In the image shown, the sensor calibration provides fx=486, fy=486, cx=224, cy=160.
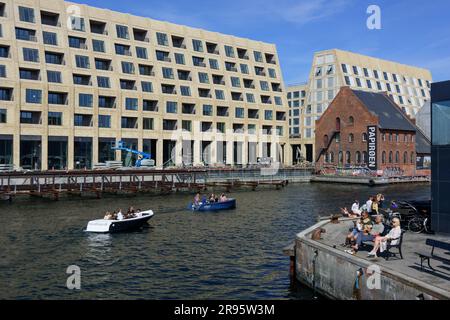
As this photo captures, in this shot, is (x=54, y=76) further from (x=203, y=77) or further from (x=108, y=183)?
(x=203, y=77)

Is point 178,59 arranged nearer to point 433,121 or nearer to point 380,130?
point 380,130

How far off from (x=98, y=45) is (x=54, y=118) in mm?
17201

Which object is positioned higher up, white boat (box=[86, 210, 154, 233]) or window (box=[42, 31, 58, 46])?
window (box=[42, 31, 58, 46])

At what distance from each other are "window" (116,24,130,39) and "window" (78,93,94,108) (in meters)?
14.9

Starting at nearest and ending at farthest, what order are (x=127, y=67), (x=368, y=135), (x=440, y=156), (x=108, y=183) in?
(x=440, y=156), (x=108, y=183), (x=127, y=67), (x=368, y=135)

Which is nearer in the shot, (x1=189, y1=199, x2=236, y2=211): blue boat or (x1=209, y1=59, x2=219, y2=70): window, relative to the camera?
(x1=189, y1=199, x2=236, y2=211): blue boat

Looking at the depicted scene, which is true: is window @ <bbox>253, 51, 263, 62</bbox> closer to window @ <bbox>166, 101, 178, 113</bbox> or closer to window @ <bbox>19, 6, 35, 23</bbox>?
window @ <bbox>166, 101, 178, 113</bbox>

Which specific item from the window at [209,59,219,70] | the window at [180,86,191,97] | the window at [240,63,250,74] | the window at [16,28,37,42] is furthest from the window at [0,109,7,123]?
the window at [240,63,250,74]

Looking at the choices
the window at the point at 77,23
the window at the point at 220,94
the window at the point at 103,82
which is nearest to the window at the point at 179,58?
the window at the point at 220,94

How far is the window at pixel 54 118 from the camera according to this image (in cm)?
8169

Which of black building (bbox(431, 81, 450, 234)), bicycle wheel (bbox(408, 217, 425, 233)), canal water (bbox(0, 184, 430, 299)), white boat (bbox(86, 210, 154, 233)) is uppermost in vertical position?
black building (bbox(431, 81, 450, 234))

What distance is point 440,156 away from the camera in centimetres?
2502

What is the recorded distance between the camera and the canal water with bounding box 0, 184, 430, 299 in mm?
23406

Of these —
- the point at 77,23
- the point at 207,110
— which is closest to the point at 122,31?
the point at 77,23
